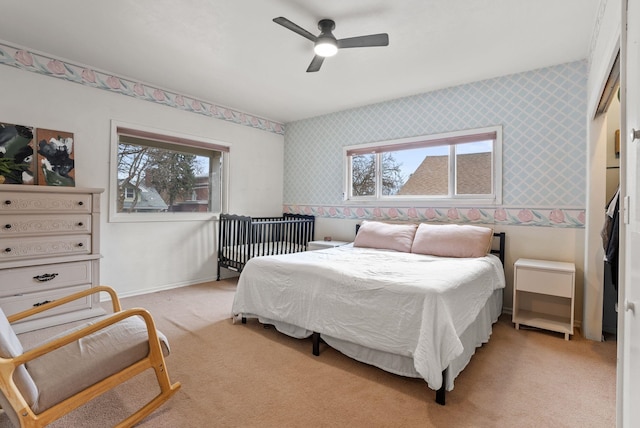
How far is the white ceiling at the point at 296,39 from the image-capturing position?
2227mm

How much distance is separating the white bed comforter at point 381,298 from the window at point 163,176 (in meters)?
1.90

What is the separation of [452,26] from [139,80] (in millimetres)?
3289

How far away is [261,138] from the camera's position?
196 inches

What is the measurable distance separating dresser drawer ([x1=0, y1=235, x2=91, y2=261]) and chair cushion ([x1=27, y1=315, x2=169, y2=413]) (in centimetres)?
164

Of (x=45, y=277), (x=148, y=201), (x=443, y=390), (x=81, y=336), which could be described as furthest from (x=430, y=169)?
(x=45, y=277)

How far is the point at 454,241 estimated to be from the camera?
3.08 meters

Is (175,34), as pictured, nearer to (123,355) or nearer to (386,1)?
(386,1)

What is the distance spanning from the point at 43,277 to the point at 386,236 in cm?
325

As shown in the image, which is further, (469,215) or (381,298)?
(469,215)

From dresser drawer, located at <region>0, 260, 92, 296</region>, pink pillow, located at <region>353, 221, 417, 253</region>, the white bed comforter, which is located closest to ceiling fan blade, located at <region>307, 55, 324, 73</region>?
the white bed comforter

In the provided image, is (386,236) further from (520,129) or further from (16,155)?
(16,155)

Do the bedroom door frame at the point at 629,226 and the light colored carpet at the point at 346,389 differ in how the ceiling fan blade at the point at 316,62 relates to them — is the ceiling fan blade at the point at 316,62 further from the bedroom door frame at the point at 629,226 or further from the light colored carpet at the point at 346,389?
the light colored carpet at the point at 346,389

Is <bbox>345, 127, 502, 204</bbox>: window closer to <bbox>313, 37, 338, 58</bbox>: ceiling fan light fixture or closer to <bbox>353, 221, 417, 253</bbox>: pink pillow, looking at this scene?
<bbox>353, 221, 417, 253</bbox>: pink pillow

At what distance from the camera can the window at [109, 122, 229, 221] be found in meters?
3.63
